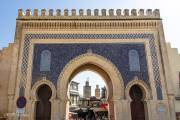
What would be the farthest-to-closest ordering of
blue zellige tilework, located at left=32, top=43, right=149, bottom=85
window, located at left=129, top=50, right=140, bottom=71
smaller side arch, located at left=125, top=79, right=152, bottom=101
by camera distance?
window, located at left=129, top=50, right=140, bottom=71
blue zellige tilework, located at left=32, top=43, right=149, bottom=85
smaller side arch, located at left=125, top=79, right=152, bottom=101

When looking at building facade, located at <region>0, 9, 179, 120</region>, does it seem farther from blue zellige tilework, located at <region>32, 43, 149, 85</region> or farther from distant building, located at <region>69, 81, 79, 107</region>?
distant building, located at <region>69, 81, 79, 107</region>

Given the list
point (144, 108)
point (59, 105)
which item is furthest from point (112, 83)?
point (59, 105)

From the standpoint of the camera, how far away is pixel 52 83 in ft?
28.4

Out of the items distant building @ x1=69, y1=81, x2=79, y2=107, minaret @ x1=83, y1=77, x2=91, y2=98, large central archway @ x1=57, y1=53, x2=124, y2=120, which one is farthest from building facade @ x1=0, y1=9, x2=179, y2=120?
minaret @ x1=83, y1=77, x2=91, y2=98

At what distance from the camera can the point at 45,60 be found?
8977mm

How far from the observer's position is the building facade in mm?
8492

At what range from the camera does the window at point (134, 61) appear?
896 centimetres

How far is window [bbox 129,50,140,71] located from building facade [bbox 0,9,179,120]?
1 cm

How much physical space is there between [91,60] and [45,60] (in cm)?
190

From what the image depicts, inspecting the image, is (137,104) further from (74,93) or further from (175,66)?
(74,93)

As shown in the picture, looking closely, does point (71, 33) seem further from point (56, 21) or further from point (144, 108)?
point (144, 108)

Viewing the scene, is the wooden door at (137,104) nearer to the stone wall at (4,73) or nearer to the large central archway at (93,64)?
the large central archway at (93,64)

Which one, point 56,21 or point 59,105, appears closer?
point 59,105

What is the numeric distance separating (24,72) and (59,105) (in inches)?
76.8
